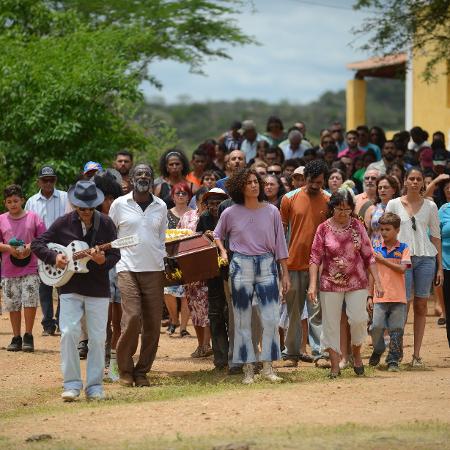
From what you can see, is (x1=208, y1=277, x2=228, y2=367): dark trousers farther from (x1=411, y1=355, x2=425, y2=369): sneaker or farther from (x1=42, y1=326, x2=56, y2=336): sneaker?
(x1=42, y1=326, x2=56, y2=336): sneaker

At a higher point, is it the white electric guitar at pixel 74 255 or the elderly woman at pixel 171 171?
the elderly woman at pixel 171 171

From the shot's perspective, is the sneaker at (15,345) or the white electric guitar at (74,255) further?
the sneaker at (15,345)

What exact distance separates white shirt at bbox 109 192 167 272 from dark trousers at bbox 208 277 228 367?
1229 millimetres

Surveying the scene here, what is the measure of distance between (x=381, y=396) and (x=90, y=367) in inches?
103

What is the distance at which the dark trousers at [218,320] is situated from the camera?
44.1ft

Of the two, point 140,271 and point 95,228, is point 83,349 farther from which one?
point 95,228

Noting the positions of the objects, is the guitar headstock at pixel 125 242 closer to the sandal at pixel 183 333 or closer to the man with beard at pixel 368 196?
→ the sandal at pixel 183 333

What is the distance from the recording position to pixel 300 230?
1352cm

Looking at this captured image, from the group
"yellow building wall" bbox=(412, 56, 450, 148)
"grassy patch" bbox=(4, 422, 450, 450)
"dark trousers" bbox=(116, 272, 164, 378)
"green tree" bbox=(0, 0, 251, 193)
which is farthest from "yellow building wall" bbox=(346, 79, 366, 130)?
"grassy patch" bbox=(4, 422, 450, 450)

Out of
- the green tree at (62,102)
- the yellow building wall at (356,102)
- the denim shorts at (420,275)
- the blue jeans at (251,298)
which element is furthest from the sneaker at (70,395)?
the yellow building wall at (356,102)

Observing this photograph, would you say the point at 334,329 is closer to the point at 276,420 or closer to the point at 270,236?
the point at 270,236

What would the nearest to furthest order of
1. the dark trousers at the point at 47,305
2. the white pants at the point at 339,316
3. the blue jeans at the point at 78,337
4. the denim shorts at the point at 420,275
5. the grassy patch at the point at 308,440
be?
the grassy patch at the point at 308,440 → the blue jeans at the point at 78,337 → the white pants at the point at 339,316 → the denim shorts at the point at 420,275 → the dark trousers at the point at 47,305

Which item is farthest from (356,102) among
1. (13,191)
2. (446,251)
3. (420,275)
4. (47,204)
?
(420,275)

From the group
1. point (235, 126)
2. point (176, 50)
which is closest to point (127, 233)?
point (235, 126)
